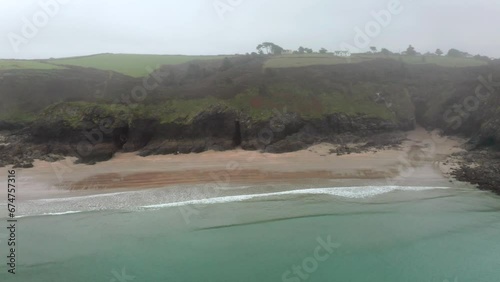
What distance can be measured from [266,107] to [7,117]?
2642 cm

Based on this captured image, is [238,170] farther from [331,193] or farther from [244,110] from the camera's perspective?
[244,110]

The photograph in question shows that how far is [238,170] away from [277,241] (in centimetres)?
1270

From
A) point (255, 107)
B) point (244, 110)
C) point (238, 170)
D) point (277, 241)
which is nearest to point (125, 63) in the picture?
point (244, 110)

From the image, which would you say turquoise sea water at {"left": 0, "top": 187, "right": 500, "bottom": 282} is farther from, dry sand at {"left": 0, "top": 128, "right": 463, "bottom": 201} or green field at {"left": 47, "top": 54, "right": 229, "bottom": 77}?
green field at {"left": 47, "top": 54, "right": 229, "bottom": 77}

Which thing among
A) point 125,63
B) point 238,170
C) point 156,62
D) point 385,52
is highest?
point 385,52

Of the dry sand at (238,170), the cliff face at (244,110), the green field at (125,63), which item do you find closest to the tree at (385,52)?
the cliff face at (244,110)

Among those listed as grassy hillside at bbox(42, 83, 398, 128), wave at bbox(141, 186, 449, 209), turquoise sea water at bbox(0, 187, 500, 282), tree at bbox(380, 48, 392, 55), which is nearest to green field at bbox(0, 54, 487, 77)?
grassy hillside at bbox(42, 83, 398, 128)

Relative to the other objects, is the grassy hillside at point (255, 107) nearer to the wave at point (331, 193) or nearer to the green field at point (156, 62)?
the green field at point (156, 62)

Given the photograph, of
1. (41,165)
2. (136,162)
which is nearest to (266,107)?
(136,162)

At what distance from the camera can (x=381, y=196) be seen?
79.0 feet

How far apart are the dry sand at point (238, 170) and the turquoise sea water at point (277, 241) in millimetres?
4059

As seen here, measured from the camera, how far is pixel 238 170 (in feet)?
99.9

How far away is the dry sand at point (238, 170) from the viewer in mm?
27438

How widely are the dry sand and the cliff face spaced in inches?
80.1
